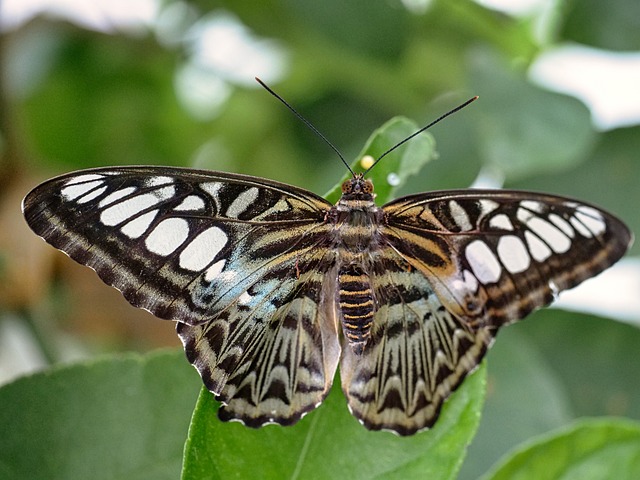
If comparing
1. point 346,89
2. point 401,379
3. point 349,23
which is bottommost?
point 346,89

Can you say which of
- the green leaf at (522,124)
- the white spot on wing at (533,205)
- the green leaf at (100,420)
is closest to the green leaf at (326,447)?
the green leaf at (100,420)

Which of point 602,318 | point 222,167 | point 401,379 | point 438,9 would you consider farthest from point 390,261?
point 222,167

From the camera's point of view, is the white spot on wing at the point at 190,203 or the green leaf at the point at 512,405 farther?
the green leaf at the point at 512,405

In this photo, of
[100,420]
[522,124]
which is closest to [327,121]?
[522,124]

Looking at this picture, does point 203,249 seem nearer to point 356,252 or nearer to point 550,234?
point 356,252

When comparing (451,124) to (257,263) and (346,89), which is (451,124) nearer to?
(346,89)

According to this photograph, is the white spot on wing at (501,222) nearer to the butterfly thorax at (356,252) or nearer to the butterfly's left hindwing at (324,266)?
the butterfly's left hindwing at (324,266)

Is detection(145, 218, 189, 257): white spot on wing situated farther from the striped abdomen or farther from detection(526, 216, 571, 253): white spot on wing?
detection(526, 216, 571, 253): white spot on wing
